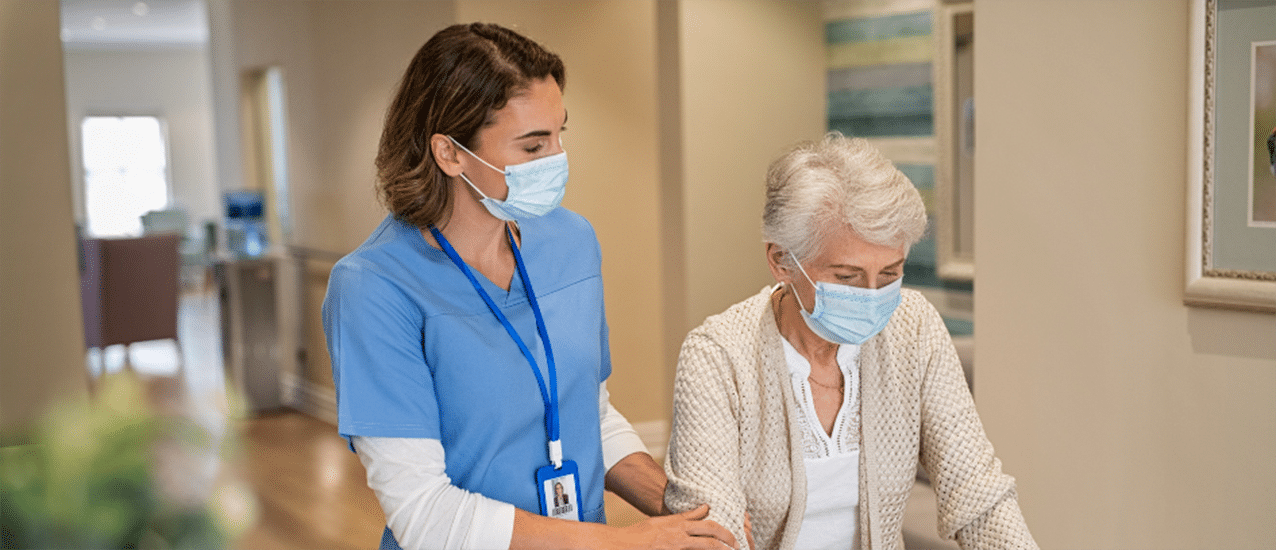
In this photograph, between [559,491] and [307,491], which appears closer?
[559,491]

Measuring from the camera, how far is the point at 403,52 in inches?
224

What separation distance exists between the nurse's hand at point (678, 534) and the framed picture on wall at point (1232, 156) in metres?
1.29

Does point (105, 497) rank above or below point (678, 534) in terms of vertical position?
above

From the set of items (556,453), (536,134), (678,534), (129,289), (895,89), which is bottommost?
(129,289)

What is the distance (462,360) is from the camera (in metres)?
1.50

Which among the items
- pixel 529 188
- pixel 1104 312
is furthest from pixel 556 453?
pixel 1104 312

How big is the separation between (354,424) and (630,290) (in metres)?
Result: 4.24

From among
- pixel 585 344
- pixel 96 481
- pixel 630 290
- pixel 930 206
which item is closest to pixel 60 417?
pixel 96 481

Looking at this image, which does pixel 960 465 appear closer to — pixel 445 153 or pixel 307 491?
pixel 445 153

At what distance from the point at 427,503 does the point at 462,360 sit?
0.20 metres

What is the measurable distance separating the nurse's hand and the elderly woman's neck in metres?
0.34

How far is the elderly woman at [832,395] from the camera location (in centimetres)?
159

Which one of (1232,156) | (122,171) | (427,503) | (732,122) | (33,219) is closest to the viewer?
(427,503)

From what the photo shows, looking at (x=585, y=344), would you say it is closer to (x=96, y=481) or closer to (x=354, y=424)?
(x=354, y=424)
